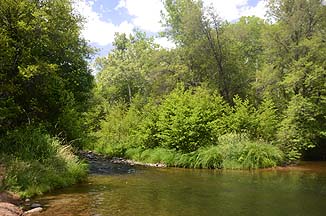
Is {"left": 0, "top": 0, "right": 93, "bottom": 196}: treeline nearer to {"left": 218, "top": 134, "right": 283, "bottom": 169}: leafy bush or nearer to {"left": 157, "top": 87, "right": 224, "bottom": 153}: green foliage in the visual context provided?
{"left": 157, "top": 87, "right": 224, "bottom": 153}: green foliage

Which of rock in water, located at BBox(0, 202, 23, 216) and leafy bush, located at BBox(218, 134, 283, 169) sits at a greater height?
leafy bush, located at BBox(218, 134, 283, 169)

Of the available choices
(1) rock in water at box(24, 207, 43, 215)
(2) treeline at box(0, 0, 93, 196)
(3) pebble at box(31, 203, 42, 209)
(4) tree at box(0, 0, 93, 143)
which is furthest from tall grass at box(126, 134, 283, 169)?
(1) rock in water at box(24, 207, 43, 215)

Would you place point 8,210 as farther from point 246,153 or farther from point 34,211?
point 246,153

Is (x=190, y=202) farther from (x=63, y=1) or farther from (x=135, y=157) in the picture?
(x=135, y=157)

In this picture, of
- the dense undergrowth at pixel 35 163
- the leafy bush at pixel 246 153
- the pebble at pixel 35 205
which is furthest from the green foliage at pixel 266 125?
the pebble at pixel 35 205

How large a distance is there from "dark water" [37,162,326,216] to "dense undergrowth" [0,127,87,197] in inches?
24.0

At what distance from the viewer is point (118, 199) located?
12078mm

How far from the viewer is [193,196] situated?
1262cm

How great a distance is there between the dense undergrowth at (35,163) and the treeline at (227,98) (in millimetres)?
6982

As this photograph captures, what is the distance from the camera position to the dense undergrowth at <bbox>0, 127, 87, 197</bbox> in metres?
12.1

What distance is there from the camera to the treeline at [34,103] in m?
13.2

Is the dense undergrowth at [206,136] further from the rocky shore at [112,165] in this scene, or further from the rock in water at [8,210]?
the rock in water at [8,210]

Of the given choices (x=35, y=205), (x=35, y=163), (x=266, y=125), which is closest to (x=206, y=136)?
(x=266, y=125)

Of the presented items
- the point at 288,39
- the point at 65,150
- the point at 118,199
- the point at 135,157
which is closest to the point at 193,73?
the point at 288,39
